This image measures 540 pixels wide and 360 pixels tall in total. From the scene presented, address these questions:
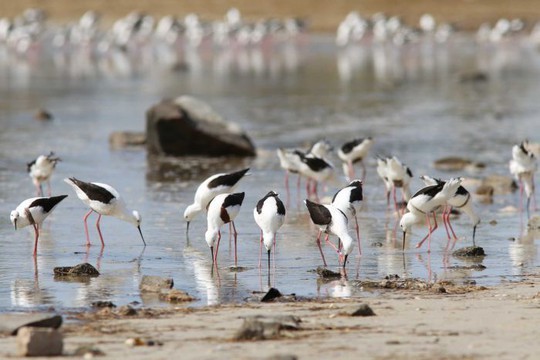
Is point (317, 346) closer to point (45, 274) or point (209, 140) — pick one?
point (45, 274)

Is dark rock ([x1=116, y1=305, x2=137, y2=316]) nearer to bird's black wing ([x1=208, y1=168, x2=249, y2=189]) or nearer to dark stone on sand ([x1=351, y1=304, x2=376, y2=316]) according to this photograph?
dark stone on sand ([x1=351, y1=304, x2=376, y2=316])

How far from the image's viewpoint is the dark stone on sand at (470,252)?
11672mm

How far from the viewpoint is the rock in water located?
19047 millimetres

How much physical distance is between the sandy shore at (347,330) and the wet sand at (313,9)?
43.3 meters

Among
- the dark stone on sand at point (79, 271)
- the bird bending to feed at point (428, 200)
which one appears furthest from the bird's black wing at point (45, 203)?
the bird bending to feed at point (428, 200)

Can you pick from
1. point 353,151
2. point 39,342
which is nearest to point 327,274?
point 39,342

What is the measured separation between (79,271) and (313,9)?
45392mm

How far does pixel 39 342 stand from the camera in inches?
292

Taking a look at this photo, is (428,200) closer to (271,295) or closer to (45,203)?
(271,295)

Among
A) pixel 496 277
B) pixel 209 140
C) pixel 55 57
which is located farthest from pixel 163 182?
pixel 55 57

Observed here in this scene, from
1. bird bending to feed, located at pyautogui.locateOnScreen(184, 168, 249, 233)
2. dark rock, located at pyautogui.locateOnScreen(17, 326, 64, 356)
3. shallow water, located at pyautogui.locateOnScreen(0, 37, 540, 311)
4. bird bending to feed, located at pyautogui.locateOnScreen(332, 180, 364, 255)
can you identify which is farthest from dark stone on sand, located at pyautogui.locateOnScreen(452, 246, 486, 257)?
dark rock, located at pyautogui.locateOnScreen(17, 326, 64, 356)

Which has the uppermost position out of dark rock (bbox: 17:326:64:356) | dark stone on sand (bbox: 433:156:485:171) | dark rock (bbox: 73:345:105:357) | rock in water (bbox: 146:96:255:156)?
rock in water (bbox: 146:96:255:156)

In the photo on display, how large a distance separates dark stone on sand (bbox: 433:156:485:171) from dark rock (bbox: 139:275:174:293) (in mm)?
8309

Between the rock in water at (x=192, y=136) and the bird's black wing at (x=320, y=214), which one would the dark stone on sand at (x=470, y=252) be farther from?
the rock in water at (x=192, y=136)
